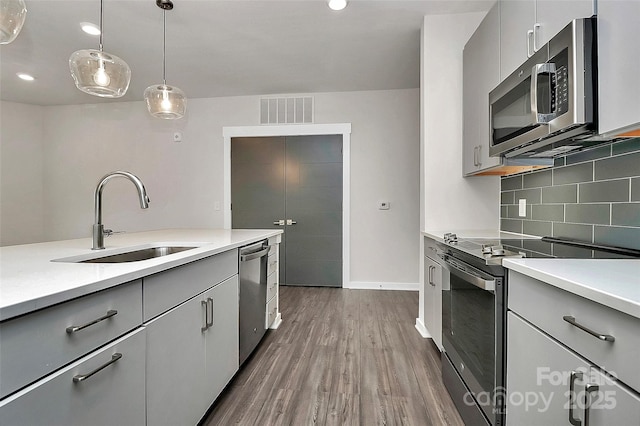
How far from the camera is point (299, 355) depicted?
91.2 inches

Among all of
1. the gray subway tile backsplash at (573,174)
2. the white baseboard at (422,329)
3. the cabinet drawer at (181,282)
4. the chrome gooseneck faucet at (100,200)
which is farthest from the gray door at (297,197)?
the chrome gooseneck faucet at (100,200)

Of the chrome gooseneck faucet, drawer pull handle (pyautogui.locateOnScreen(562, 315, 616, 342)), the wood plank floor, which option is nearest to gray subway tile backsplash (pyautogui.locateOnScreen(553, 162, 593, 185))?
drawer pull handle (pyautogui.locateOnScreen(562, 315, 616, 342))

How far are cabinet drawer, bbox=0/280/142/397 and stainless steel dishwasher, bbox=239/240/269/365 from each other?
40.8 inches

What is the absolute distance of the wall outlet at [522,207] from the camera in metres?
2.25

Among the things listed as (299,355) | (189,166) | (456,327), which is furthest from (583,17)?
(189,166)

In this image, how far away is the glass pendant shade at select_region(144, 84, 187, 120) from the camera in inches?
99.7

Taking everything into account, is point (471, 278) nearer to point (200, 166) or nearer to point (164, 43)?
point (164, 43)

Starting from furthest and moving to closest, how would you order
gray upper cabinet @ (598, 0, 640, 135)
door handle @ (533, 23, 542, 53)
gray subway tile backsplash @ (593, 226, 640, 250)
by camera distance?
door handle @ (533, 23, 542, 53) → gray subway tile backsplash @ (593, 226, 640, 250) → gray upper cabinet @ (598, 0, 640, 135)

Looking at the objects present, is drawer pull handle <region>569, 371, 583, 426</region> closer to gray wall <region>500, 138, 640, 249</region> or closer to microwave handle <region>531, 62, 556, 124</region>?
gray wall <region>500, 138, 640, 249</region>

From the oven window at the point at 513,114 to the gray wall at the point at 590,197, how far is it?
0.37m

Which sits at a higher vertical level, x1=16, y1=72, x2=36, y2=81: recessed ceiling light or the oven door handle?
x1=16, y1=72, x2=36, y2=81: recessed ceiling light

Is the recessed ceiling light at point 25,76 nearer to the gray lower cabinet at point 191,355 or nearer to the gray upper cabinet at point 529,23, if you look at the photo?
the gray lower cabinet at point 191,355

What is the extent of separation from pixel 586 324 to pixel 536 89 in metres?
1.13

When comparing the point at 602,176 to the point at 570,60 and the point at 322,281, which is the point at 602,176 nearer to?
the point at 570,60
